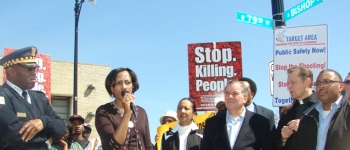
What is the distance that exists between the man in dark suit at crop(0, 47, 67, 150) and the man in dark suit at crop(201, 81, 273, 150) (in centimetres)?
165

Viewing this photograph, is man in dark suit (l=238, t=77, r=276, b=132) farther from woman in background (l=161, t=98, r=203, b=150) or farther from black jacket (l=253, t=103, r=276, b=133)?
woman in background (l=161, t=98, r=203, b=150)

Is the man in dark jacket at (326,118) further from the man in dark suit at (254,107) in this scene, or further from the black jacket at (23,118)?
the black jacket at (23,118)

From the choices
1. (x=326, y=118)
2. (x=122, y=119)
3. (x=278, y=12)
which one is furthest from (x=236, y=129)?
(x=278, y=12)

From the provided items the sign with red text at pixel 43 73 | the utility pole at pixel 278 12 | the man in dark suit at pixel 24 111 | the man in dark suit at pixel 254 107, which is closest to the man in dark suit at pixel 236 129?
the man in dark suit at pixel 254 107

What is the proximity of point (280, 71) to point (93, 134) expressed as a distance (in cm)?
1971

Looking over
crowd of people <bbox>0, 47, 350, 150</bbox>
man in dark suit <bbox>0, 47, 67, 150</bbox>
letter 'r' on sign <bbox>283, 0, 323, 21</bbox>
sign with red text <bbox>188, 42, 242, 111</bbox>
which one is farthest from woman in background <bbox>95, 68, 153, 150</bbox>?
sign with red text <bbox>188, 42, 242, 111</bbox>

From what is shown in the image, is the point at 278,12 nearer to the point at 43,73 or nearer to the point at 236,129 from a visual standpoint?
the point at 236,129

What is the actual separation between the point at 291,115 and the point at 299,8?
304 cm

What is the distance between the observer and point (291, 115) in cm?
507

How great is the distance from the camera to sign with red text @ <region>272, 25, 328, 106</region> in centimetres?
626

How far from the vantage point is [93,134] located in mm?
24922

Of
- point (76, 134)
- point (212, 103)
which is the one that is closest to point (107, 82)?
point (76, 134)

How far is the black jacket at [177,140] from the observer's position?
6.02m

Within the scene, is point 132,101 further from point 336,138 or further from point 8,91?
point 336,138
